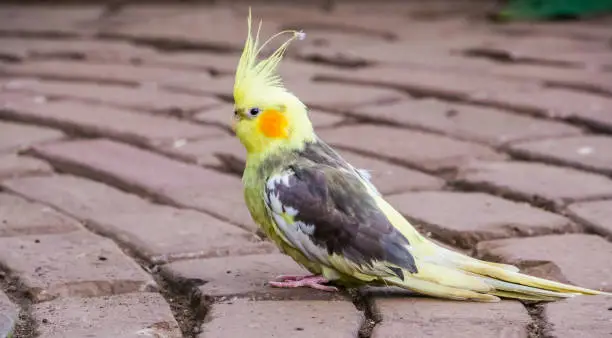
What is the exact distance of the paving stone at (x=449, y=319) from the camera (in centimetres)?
213

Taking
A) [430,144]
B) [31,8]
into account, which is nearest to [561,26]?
[430,144]

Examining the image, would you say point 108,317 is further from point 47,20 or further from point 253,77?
point 47,20

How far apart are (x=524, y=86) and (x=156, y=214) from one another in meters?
1.89

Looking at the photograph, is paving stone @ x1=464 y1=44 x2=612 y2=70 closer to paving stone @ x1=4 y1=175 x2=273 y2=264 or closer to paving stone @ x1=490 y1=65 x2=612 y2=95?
paving stone @ x1=490 y1=65 x2=612 y2=95

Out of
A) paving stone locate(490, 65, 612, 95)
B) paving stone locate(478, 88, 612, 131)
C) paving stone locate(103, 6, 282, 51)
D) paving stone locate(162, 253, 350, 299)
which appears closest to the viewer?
paving stone locate(162, 253, 350, 299)

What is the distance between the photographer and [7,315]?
2217mm

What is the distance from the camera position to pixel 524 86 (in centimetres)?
437

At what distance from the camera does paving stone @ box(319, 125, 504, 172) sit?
345cm

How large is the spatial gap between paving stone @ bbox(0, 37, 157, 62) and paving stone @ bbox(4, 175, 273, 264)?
1.81m

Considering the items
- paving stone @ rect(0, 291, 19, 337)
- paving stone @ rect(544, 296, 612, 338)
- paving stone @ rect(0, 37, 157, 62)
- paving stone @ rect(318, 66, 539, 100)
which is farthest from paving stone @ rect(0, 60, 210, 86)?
paving stone @ rect(544, 296, 612, 338)

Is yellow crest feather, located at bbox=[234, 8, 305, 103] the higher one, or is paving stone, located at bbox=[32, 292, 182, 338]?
yellow crest feather, located at bbox=[234, 8, 305, 103]

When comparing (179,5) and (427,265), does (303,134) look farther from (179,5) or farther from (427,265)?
(179,5)

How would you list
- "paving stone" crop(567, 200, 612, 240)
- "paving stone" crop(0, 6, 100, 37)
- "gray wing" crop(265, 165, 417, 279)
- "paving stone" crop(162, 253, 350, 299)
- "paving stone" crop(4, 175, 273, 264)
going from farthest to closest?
1. "paving stone" crop(0, 6, 100, 37)
2. "paving stone" crop(567, 200, 612, 240)
3. "paving stone" crop(4, 175, 273, 264)
4. "paving stone" crop(162, 253, 350, 299)
5. "gray wing" crop(265, 165, 417, 279)

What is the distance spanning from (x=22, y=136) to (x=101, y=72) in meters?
→ 1.01
